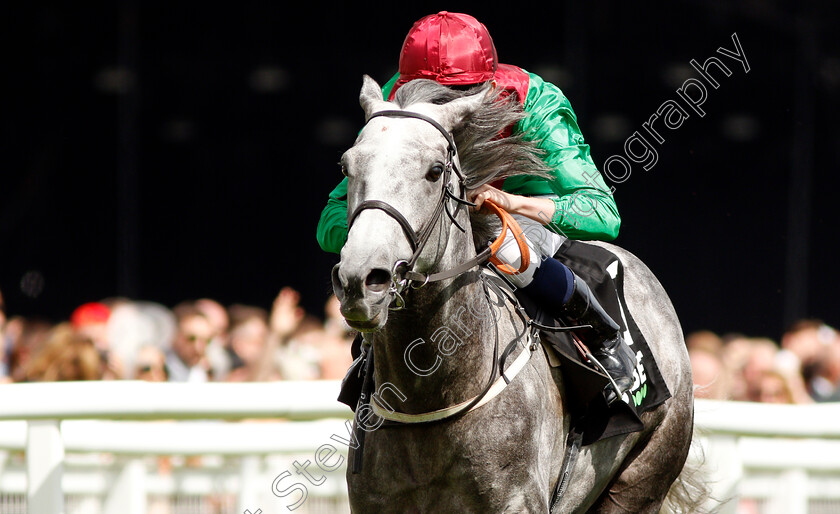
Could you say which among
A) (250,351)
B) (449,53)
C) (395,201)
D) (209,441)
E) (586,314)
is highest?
(449,53)

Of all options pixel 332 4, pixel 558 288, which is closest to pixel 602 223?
pixel 558 288

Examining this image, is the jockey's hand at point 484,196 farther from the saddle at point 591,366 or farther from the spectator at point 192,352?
the spectator at point 192,352

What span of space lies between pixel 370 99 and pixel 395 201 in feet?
1.44

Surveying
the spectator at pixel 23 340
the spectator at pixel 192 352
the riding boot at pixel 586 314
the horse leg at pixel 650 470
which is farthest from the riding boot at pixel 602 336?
the spectator at pixel 23 340

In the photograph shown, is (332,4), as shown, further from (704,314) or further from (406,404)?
(406,404)

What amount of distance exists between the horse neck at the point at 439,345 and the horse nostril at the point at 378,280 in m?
0.30

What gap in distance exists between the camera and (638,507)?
11.6ft

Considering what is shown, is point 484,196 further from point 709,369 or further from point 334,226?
point 709,369

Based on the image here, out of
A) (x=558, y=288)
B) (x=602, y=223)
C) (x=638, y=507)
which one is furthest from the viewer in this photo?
(x=638, y=507)

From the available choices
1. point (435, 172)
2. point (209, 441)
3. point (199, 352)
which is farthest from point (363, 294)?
point (199, 352)

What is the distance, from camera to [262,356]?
19.4ft

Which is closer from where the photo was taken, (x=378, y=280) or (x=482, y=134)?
(x=378, y=280)

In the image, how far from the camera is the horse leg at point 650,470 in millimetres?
3520

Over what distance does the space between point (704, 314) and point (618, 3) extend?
2.77 meters
